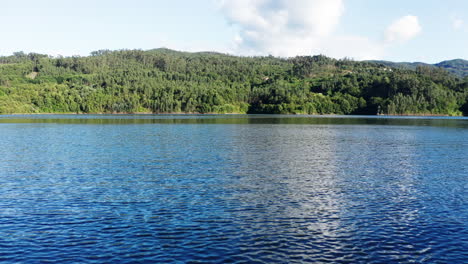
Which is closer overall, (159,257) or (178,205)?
(159,257)

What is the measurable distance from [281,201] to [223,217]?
25.6 ft

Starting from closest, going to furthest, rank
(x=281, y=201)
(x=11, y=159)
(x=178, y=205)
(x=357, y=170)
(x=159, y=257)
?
(x=159, y=257)
(x=178, y=205)
(x=281, y=201)
(x=357, y=170)
(x=11, y=159)

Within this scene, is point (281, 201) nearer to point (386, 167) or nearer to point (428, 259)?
point (428, 259)

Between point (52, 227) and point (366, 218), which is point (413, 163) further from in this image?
point (52, 227)

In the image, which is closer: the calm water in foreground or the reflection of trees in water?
the calm water in foreground

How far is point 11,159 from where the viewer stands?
60.4 metres

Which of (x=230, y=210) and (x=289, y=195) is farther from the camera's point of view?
(x=289, y=195)

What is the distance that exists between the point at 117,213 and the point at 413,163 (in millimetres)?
49393

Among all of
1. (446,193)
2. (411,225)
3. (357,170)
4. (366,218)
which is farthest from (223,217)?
(357,170)

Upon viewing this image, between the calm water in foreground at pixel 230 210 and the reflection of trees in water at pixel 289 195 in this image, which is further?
the reflection of trees in water at pixel 289 195

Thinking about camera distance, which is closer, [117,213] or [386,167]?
[117,213]

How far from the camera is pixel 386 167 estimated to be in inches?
2271

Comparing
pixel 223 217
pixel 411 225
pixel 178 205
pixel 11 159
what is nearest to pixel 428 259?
pixel 411 225

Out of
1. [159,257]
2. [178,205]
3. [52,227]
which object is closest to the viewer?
[159,257]
